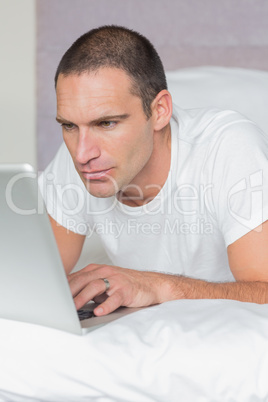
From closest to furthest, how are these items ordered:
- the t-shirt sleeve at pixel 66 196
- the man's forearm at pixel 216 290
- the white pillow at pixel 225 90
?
the man's forearm at pixel 216 290 < the t-shirt sleeve at pixel 66 196 < the white pillow at pixel 225 90

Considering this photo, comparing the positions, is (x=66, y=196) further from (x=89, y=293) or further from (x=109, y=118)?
(x=89, y=293)

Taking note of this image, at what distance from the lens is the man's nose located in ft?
4.03

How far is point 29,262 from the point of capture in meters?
0.74

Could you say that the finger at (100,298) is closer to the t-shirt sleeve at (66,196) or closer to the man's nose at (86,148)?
the man's nose at (86,148)

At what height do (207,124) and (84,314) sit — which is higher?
(207,124)

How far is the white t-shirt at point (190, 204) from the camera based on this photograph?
1.25m

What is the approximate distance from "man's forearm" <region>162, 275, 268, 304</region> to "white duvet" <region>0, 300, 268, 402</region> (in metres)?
0.23

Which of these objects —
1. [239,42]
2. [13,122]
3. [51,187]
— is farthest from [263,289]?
[13,122]

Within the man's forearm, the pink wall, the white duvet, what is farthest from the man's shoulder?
the pink wall

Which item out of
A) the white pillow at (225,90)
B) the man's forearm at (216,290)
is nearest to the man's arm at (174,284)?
the man's forearm at (216,290)

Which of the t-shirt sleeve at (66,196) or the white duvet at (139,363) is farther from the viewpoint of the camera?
the t-shirt sleeve at (66,196)

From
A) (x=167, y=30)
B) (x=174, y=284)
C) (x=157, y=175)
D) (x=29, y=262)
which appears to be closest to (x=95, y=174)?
(x=157, y=175)

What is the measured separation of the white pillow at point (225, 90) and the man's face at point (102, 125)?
2.06 feet

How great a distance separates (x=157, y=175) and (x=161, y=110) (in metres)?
0.16
